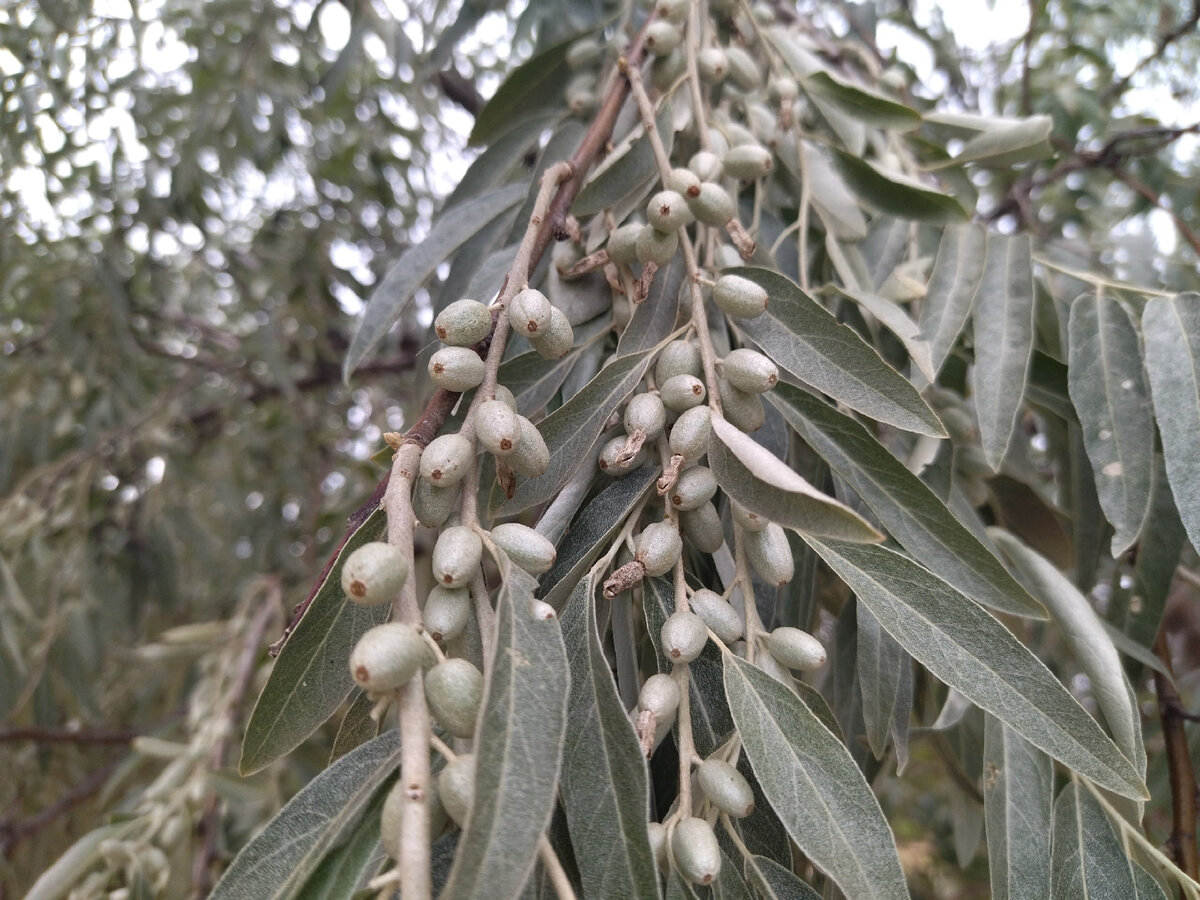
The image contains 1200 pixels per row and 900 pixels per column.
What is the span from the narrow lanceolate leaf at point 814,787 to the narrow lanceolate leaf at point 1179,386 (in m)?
0.38

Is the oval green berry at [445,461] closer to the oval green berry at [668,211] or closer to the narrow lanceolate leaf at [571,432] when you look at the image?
the narrow lanceolate leaf at [571,432]

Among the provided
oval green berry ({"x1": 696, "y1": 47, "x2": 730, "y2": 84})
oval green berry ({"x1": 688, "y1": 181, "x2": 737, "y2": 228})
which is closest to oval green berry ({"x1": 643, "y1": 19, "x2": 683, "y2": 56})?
oval green berry ({"x1": 696, "y1": 47, "x2": 730, "y2": 84})

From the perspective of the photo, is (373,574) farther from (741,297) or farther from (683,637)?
(741,297)

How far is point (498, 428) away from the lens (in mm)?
580

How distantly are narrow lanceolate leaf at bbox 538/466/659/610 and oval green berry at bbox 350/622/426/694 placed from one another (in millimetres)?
203

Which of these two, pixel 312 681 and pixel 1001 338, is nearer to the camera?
pixel 312 681

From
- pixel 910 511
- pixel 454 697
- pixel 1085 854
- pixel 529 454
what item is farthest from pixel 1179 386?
pixel 454 697

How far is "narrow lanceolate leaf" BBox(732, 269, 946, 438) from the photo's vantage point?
2.35 feet

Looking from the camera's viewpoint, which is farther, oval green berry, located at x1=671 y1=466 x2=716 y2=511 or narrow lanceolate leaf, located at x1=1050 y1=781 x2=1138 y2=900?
narrow lanceolate leaf, located at x1=1050 y1=781 x2=1138 y2=900

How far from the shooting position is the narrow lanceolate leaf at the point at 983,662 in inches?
23.7

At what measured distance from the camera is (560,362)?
826 mm

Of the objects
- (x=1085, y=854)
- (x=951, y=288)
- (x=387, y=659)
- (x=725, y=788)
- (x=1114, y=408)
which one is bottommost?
(x=1085, y=854)

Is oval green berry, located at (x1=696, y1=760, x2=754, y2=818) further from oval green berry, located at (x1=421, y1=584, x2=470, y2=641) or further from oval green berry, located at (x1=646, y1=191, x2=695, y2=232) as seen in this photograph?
oval green berry, located at (x1=646, y1=191, x2=695, y2=232)

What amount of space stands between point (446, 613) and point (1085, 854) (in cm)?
61
